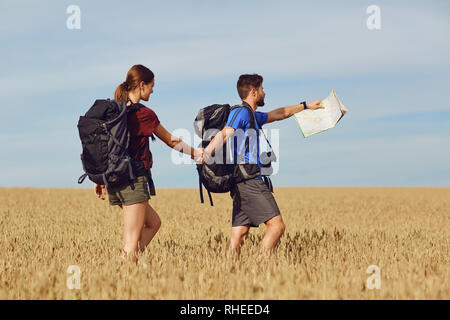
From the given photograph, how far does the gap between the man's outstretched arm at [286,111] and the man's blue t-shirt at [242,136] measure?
688mm

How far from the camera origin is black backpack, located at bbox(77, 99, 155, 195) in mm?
5367

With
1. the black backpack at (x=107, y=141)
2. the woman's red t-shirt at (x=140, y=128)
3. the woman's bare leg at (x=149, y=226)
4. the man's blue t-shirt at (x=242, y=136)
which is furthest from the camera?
the woman's bare leg at (x=149, y=226)

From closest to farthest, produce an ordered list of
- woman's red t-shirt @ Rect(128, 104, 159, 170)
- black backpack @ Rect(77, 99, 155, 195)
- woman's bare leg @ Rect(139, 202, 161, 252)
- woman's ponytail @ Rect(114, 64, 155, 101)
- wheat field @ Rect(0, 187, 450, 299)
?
wheat field @ Rect(0, 187, 450, 299)
black backpack @ Rect(77, 99, 155, 195)
woman's red t-shirt @ Rect(128, 104, 159, 170)
woman's ponytail @ Rect(114, 64, 155, 101)
woman's bare leg @ Rect(139, 202, 161, 252)

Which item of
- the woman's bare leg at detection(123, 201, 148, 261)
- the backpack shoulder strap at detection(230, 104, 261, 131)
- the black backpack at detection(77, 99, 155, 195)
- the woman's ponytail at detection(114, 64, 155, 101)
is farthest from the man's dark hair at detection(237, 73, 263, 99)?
the woman's bare leg at detection(123, 201, 148, 261)

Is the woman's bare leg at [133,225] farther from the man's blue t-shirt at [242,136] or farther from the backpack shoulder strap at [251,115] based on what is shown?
the backpack shoulder strap at [251,115]

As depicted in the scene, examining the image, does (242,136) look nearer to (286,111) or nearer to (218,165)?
(218,165)

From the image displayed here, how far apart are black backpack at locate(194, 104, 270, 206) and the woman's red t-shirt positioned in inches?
26.0

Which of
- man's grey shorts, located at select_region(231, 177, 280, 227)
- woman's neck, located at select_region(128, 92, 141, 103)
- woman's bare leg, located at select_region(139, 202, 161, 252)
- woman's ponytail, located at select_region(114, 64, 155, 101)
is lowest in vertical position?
woman's bare leg, located at select_region(139, 202, 161, 252)

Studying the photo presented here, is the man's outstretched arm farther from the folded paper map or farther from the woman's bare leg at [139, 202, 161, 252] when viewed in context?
the woman's bare leg at [139, 202, 161, 252]

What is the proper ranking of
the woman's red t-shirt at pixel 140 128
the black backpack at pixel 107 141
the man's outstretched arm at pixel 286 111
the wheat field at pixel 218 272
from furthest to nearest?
the man's outstretched arm at pixel 286 111 → the woman's red t-shirt at pixel 140 128 → the black backpack at pixel 107 141 → the wheat field at pixel 218 272

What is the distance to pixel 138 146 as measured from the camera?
5637 millimetres

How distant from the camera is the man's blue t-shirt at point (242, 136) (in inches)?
231

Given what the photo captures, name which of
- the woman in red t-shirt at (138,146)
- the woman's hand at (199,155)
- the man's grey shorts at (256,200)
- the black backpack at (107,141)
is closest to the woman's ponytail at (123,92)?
the woman in red t-shirt at (138,146)

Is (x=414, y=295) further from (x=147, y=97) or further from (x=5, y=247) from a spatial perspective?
(x=5, y=247)
